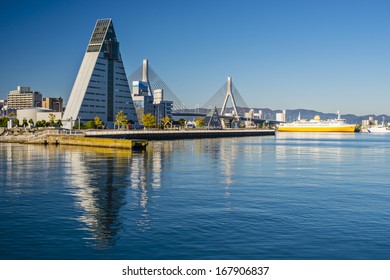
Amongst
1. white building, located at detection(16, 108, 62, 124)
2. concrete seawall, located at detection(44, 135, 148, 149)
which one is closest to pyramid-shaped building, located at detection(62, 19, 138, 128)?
white building, located at detection(16, 108, 62, 124)

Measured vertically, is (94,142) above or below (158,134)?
below

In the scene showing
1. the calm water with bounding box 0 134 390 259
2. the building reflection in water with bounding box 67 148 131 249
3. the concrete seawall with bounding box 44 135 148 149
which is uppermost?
the concrete seawall with bounding box 44 135 148 149

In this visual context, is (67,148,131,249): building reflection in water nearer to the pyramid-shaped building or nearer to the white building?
the pyramid-shaped building

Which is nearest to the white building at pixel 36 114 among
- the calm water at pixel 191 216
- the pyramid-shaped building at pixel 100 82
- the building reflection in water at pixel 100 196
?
the pyramid-shaped building at pixel 100 82

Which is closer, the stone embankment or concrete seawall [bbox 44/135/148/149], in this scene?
concrete seawall [bbox 44/135/148/149]

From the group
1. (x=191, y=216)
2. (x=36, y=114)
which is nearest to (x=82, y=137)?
(x=191, y=216)

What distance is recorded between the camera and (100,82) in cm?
17800

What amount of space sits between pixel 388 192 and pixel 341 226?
38.4 feet

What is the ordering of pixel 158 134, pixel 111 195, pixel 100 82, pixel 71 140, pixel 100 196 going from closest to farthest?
pixel 100 196 → pixel 111 195 → pixel 71 140 → pixel 158 134 → pixel 100 82

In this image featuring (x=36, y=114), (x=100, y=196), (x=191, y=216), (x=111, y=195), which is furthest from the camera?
(x=36, y=114)

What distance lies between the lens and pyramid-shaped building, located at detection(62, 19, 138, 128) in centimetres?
17125

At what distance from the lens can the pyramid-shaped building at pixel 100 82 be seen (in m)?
171

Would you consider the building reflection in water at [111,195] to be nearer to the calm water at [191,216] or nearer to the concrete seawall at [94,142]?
the calm water at [191,216]

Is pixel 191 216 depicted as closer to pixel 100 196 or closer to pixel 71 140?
pixel 100 196
